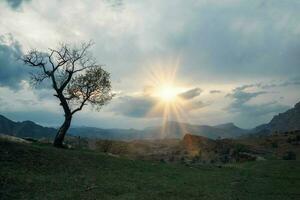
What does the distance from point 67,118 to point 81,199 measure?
25.3 metres

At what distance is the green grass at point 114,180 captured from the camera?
25281 mm

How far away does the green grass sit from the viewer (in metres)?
25.3

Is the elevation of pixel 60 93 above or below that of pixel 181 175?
above

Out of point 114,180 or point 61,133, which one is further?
point 61,133

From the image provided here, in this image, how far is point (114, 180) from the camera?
3144cm

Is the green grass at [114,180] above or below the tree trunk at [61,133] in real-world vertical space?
below

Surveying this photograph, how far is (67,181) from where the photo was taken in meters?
28.2

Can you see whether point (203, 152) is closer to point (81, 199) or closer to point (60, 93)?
point (60, 93)

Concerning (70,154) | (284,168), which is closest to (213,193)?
(70,154)

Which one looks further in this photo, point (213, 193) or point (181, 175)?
point (181, 175)

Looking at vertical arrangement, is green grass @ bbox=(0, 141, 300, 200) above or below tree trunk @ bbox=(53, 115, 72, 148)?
below

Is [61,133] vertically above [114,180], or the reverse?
[61,133]

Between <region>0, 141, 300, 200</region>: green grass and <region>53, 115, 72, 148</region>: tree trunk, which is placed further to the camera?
<region>53, 115, 72, 148</region>: tree trunk

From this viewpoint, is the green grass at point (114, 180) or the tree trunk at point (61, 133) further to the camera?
the tree trunk at point (61, 133)
